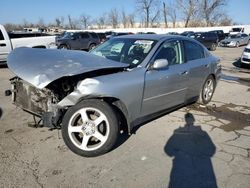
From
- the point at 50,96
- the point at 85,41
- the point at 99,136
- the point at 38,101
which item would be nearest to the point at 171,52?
the point at 99,136

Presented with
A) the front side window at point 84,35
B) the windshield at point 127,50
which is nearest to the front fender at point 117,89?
the windshield at point 127,50

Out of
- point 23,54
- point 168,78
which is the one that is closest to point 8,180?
point 23,54

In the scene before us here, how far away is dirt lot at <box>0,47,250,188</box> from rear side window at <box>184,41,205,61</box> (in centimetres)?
121

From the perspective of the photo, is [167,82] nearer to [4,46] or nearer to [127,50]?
[127,50]

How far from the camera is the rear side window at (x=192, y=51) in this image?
5791mm

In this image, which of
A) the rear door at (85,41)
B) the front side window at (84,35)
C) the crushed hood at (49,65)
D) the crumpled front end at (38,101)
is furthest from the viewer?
the front side window at (84,35)

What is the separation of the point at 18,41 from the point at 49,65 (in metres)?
9.92

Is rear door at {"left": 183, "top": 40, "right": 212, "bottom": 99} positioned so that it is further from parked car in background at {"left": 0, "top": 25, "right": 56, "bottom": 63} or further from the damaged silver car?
parked car in background at {"left": 0, "top": 25, "right": 56, "bottom": 63}

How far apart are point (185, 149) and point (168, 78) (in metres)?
1.26

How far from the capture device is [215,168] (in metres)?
3.77

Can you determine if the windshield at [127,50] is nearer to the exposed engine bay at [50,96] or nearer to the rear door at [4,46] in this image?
the exposed engine bay at [50,96]

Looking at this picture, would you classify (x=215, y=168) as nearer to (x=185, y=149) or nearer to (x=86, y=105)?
(x=185, y=149)

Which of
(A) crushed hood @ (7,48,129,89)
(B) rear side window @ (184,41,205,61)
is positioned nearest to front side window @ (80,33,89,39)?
(B) rear side window @ (184,41,205,61)

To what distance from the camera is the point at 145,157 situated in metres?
4.05
